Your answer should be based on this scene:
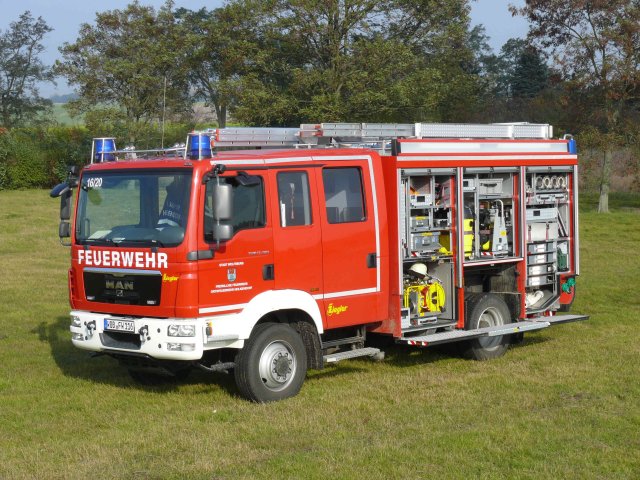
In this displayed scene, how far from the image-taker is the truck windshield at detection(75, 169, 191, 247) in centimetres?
976

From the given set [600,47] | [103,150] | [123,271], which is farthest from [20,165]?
[123,271]

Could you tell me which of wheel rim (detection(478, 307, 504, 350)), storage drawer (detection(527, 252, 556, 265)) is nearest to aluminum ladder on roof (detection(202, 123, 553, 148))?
storage drawer (detection(527, 252, 556, 265))

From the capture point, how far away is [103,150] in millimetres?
10969

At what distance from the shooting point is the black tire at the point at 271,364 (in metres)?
9.95

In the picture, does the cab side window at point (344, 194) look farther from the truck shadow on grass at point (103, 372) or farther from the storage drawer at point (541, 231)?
the storage drawer at point (541, 231)

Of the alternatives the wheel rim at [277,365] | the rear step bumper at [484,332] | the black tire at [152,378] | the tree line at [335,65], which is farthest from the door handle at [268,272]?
the tree line at [335,65]

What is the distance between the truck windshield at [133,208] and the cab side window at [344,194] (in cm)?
169

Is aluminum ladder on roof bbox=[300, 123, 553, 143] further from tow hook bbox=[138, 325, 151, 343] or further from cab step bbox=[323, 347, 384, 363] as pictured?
tow hook bbox=[138, 325, 151, 343]

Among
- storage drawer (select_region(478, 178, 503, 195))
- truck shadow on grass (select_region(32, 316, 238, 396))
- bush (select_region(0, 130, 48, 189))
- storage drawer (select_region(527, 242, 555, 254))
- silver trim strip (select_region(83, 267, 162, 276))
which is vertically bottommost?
truck shadow on grass (select_region(32, 316, 238, 396))

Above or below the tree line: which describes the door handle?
below

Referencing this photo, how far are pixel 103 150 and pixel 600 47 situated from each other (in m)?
26.8

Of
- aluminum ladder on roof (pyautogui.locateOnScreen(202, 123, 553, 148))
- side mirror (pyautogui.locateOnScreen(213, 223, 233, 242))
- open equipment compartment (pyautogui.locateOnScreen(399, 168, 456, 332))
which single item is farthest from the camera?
aluminum ladder on roof (pyautogui.locateOnScreen(202, 123, 553, 148))

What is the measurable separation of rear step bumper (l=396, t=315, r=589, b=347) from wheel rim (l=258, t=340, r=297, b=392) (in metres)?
1.59

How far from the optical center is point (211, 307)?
971 centimetres
